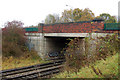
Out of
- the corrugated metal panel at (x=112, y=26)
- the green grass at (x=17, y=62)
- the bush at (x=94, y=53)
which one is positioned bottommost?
the green grass at (x=17, y=62)

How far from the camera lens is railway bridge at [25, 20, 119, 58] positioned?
10539 millimetres

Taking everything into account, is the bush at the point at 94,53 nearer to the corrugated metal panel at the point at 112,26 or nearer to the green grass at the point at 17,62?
the corrugated metal panel at the point at 112,26

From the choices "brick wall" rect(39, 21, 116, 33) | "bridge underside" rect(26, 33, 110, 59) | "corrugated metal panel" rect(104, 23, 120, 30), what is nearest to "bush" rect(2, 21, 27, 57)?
"bridge underside" rect(26, 33, 110, 59)

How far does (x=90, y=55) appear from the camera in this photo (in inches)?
370

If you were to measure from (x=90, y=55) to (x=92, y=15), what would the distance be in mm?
25952

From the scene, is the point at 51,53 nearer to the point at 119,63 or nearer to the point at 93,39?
the point at 93,39

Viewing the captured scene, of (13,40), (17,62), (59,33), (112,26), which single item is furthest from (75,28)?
(13,40)

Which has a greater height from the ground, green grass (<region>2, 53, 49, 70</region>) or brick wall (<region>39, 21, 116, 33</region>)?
brick wall (<region>39, 21, 116, 33</region>)

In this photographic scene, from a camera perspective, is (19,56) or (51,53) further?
(51,53)

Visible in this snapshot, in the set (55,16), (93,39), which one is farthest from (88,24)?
(55,16)

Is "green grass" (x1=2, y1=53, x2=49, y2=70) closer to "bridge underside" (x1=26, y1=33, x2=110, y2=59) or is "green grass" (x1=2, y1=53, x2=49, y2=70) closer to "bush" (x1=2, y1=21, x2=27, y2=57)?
"bush" (x1=2, y1=21, x2=27, y2=57)

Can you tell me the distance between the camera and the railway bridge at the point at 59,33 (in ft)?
34.6

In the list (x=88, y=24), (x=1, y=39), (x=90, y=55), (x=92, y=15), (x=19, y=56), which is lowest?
(x=19, y=56)

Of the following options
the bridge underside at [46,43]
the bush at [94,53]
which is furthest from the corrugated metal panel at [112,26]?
the bridge underside at [46,43]
